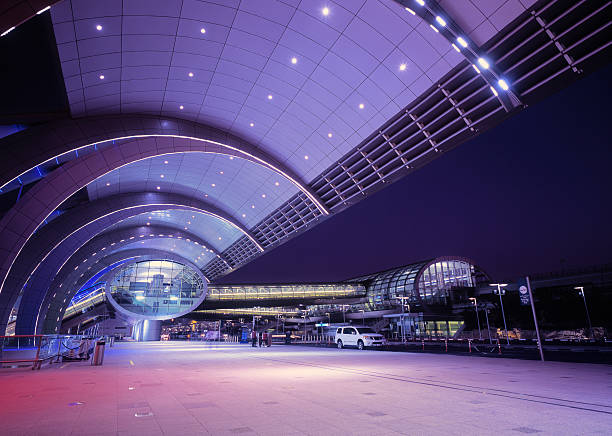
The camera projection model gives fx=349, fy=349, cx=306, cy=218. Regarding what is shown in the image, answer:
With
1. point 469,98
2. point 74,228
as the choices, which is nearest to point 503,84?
point 469,98

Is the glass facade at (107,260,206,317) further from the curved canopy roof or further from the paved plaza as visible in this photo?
the paved plaza

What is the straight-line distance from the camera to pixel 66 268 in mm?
40406

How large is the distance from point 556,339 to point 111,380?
35.5 metres

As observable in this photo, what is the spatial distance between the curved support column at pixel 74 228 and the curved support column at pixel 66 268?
127cm

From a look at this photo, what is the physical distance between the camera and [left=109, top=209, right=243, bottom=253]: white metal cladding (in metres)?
47.9

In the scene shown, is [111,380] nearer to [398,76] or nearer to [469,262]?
[398,76]

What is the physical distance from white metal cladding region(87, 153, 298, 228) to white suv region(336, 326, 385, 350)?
14976mm

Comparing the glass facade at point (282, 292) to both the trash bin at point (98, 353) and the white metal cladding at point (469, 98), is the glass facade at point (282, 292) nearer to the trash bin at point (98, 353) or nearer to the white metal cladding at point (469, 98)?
the white metal cladding at point (469, 98)

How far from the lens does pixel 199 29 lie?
18.2 m

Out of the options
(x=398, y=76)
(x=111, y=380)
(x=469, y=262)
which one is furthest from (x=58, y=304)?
(x=469, y=262)

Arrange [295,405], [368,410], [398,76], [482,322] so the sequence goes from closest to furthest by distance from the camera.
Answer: [368,410] < [295,405] < [398,76] < [482,322]

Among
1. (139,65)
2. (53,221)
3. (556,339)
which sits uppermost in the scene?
(139,65)

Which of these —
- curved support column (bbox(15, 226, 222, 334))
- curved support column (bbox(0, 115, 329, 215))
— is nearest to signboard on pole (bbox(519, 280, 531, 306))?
curved support column (bbox(0, 115, 329, 215))

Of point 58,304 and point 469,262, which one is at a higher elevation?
point 469,262
